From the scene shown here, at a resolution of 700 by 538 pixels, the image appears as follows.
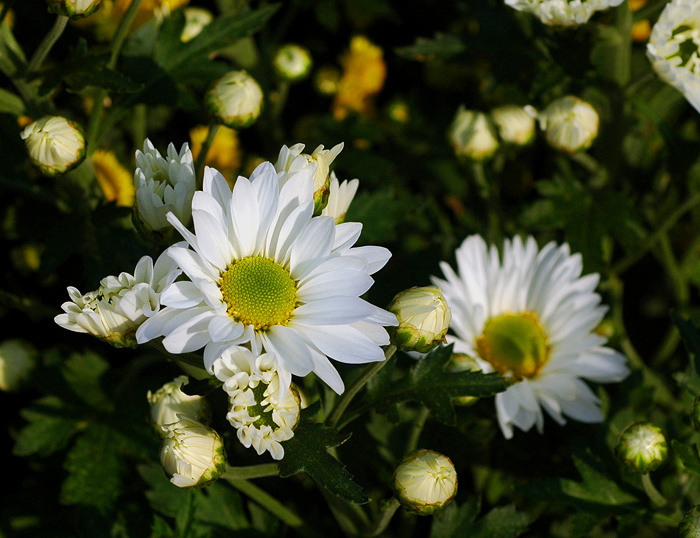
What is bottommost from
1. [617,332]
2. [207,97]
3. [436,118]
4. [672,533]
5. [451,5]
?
[672,533]

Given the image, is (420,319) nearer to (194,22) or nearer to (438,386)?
(438,386)

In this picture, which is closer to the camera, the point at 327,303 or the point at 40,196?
the point at 327,303

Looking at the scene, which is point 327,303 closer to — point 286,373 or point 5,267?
point 286,373

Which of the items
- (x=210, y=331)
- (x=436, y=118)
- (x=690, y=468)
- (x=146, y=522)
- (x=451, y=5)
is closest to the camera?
(x=210, y=331)

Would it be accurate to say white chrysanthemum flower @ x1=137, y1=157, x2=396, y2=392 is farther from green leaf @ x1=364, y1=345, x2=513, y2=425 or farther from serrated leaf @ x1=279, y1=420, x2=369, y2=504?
green leaf @ x1=364, y1=345, x2=513, y2=425

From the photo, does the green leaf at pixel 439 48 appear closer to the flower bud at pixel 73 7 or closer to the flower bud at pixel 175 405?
the flower bud at pixel 73 7

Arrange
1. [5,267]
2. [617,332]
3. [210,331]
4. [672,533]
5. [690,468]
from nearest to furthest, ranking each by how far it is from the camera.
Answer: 1. [210,331]
2. [690,468]
3. [672,533]
4. [617,332]
5. [5,267]

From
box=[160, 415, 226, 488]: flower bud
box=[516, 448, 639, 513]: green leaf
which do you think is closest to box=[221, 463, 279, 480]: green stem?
box=[160, 415, 226, 488]: flower bud

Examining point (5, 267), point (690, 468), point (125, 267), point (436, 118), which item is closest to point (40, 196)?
point (125, 267)
